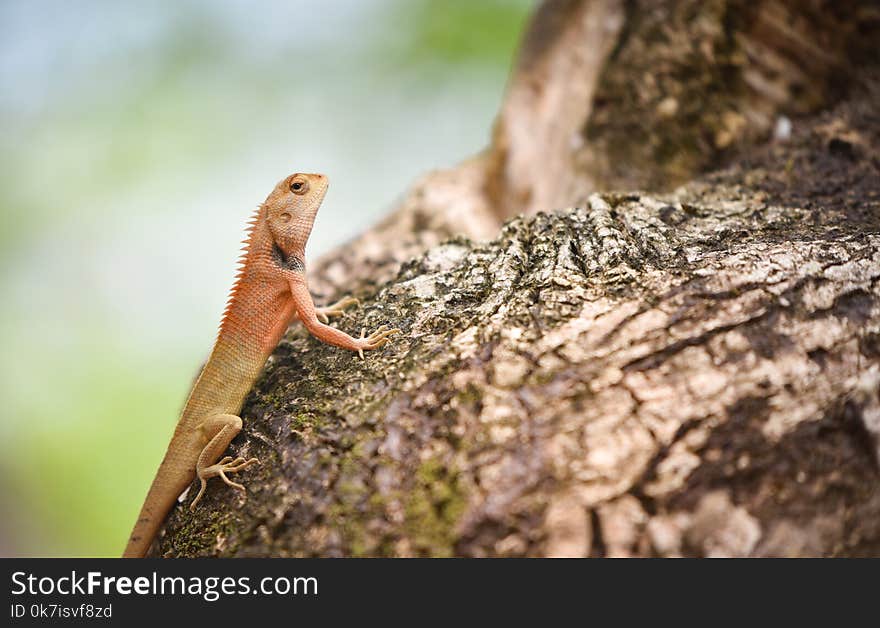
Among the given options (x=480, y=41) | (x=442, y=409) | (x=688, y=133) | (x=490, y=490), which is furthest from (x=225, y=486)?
(x=480, y=41)

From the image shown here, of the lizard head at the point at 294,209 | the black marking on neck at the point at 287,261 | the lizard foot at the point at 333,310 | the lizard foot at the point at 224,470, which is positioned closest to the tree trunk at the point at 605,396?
the lizard foot at the point at 224,470

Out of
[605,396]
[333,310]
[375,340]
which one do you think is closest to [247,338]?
[333,310]

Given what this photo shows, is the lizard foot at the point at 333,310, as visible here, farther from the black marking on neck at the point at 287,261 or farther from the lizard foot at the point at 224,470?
the lizard foot at the point at 224,470

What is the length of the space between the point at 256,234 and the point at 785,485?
9.18 ft

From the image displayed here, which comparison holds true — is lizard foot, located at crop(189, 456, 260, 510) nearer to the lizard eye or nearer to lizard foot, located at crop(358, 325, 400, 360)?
lizard foot, located at crop(358, 325, 400, 360)

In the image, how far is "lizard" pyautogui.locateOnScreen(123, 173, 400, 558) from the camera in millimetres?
2884

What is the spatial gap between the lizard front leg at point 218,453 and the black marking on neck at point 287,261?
90 cm

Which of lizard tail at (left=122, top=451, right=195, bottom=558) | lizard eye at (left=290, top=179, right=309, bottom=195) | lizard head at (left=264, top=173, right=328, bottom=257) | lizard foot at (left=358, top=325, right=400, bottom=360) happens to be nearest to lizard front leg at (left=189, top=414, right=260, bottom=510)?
lizard tail at (left=122, top=451, right=195, bottom=558)

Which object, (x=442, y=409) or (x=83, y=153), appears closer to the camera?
(x=442, y=409)

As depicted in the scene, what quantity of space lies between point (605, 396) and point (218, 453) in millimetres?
1704

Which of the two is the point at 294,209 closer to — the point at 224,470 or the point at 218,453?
the point at 218,453

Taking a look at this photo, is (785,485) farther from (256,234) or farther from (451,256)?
(256,234)

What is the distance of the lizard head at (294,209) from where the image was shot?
3498 millimetres

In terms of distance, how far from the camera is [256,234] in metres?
3.52
